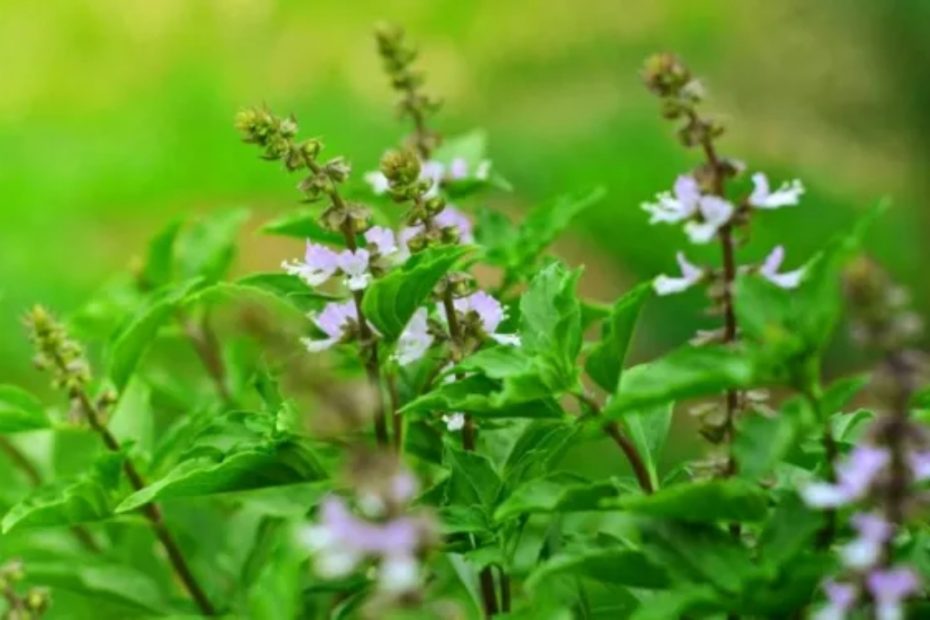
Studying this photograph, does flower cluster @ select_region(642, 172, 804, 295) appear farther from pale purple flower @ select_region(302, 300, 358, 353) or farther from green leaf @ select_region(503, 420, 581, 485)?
pale purple flower @ select_region(302, 300, 358, 353)

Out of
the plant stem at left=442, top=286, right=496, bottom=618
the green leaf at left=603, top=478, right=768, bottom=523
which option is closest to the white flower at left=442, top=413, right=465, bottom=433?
the plant stem at left=442, top=286, right=496, bottom=618

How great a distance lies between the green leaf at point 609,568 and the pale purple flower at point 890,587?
8.5 inches

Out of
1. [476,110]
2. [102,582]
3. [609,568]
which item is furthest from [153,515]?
[476,110]

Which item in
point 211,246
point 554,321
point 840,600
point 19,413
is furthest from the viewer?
point 211,246

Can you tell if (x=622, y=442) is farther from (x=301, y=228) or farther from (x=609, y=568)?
(x=301, y=228)

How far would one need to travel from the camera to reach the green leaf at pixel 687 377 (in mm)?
1104

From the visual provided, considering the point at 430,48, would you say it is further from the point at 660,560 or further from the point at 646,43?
the point at 660,560

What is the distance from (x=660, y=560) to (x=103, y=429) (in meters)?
0.68

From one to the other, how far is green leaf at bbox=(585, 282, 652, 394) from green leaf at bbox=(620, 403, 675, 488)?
0.40 feet

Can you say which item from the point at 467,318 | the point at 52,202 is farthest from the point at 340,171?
the point at 52,202

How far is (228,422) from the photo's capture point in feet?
4.87

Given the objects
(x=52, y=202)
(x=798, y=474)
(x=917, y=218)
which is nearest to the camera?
(x=798, y=474)

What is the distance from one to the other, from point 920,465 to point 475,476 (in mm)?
407

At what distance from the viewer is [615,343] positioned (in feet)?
4.31
